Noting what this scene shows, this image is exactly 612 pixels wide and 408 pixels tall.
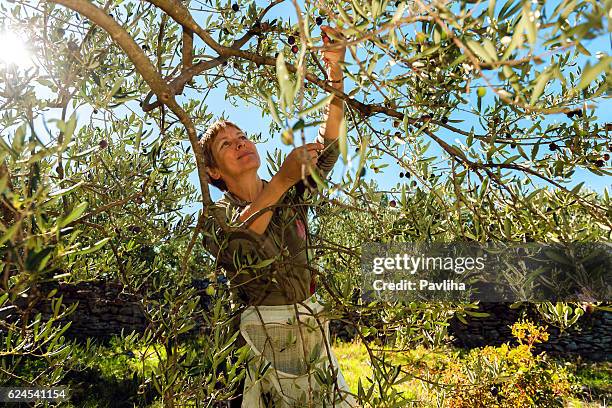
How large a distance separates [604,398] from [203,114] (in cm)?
820

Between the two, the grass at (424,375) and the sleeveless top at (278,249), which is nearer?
the sleeveless top at (278,249)

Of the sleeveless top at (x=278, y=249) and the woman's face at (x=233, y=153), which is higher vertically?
the woman's face at (x=233, y=153)

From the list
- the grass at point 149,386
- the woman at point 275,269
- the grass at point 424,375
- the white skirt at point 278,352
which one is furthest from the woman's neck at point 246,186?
the grass at point 424,375

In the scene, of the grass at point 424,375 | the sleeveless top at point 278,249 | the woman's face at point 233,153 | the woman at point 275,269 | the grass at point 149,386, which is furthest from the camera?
the grass at point 424,375

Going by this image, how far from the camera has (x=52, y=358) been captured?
2.61 metres

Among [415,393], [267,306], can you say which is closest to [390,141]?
[267,306]

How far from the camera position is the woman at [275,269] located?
6.87 ft

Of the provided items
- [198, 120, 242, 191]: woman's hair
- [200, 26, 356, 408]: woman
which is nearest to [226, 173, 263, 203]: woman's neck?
[200, 26, 356, 408]: woman

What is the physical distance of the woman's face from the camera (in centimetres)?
280

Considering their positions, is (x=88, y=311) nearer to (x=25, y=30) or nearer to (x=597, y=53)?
(x=25, y=30)

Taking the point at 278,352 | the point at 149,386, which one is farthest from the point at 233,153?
the point at 149,386

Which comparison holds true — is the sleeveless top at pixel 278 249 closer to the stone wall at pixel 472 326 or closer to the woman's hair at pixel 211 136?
the woman's hair at pixel 211 136

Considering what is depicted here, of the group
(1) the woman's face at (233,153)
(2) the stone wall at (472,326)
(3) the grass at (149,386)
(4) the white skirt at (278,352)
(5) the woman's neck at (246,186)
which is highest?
(1) the woman's face at (233,153)

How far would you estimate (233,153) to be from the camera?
111 inches
